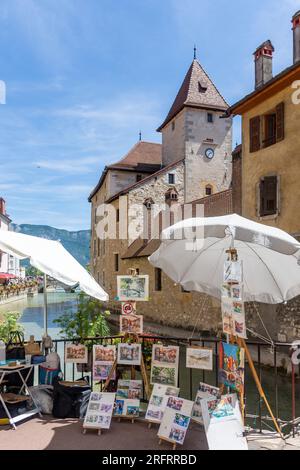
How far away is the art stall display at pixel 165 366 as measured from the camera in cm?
507

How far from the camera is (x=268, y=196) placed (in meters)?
13.4

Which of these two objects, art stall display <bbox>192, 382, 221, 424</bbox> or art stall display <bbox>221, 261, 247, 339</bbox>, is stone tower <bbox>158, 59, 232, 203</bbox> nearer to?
art stall display <bbox>192, 382, 221, 424</bbox>

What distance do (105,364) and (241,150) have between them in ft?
38.4

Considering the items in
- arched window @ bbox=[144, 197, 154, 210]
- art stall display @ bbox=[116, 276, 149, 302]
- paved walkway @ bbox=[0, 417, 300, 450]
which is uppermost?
arched window @ bbox=[144, 197, 154, 210]

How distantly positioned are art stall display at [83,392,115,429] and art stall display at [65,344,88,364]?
33.2 inches

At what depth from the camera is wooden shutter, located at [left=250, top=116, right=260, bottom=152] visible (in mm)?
13945

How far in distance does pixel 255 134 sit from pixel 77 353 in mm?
10866

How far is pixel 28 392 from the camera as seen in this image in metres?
5.21

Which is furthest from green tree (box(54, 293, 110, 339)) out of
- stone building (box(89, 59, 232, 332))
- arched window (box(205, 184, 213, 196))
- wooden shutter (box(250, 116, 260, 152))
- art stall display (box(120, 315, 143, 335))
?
arched window (box(205, 184, 213, 196))

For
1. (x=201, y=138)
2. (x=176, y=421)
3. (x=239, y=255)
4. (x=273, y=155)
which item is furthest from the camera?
(x=201, y=138)

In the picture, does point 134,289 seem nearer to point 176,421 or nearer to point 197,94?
point 176,421

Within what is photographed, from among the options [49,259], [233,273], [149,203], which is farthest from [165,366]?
[149,203]

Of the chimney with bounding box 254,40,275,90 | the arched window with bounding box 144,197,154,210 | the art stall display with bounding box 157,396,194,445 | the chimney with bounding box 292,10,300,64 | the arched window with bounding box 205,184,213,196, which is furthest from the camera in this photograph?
the arched window with bounding box 205,184,213,196
